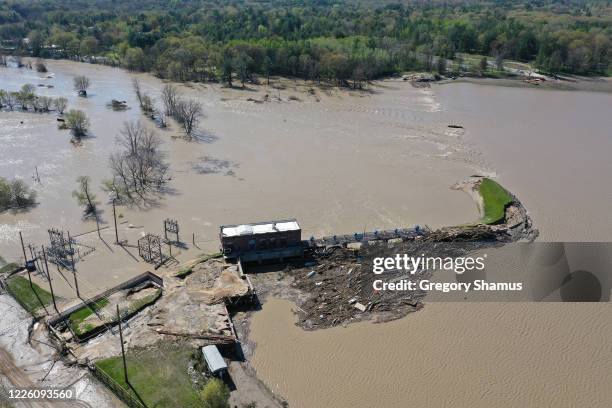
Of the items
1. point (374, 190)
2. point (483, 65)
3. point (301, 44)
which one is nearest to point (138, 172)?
point (374, 190)

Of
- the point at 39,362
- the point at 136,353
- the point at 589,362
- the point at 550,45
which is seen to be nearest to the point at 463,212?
the point at 589,362

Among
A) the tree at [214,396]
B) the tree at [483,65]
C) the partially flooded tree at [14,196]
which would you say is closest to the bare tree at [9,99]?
the partially flooded tree at [14,196]

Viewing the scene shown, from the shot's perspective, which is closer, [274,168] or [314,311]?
[314,311]

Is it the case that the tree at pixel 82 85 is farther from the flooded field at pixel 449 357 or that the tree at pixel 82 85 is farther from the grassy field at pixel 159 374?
the grassy field at pixel 159 374

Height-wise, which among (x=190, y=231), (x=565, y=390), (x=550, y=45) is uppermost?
(x=550, y=45)

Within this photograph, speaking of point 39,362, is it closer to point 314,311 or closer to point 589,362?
point 314,311

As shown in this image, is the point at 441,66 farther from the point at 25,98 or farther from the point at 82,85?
the point at 25,98
